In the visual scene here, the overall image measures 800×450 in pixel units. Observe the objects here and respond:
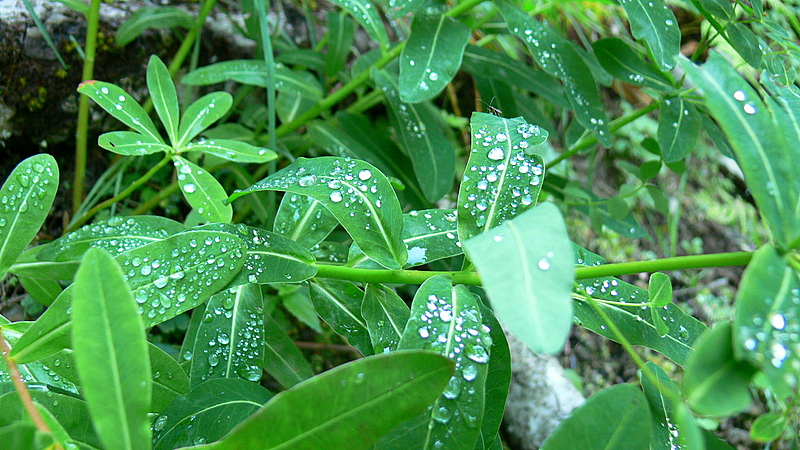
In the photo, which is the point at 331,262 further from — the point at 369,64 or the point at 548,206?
the point at 369,64

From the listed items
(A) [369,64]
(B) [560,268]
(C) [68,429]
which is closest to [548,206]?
(B) [560,268]

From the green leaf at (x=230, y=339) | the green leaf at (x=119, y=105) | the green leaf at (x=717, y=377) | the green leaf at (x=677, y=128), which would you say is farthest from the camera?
the green leaf at (x=677, y=128)

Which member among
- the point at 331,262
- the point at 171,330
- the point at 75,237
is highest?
the point at 75,237

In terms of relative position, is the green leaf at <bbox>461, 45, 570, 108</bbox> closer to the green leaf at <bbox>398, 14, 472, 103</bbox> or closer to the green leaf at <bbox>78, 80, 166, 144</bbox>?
the green leaf at <bbox>398, 14, 472, 103</bbox>

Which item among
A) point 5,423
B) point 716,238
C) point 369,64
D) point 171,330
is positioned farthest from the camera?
point 716,238

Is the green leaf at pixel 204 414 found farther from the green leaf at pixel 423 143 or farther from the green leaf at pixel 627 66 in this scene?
the green leaf at pixel 627 66

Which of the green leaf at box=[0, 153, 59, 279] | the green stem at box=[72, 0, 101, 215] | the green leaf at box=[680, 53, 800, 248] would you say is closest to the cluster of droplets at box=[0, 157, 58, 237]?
the green leaf at box=[0, 153, 59, 279]

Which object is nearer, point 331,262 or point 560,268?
point 560,268

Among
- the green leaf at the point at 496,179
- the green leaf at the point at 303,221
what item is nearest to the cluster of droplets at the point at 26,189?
the green leaf at the point at 303,221
